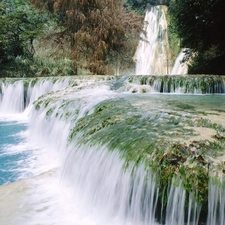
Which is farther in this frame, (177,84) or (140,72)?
(140,72)

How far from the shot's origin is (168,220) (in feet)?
7.25

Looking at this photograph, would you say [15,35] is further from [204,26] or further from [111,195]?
[111,195]

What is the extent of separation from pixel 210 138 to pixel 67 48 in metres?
17.1

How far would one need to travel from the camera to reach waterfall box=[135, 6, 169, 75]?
23328mm

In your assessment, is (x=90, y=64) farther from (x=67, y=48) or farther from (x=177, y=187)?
(x=177, y=187)

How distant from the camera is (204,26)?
35.5 ft

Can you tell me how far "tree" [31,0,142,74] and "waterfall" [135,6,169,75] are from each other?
572 cm

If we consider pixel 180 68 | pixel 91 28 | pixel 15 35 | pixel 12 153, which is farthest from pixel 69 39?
pixel 12 153

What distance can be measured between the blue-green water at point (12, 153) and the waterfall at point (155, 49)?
17065mm

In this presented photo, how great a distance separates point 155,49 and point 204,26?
1323 cm

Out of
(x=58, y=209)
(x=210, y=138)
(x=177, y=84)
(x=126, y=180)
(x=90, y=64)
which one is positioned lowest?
(x=58, y=209)

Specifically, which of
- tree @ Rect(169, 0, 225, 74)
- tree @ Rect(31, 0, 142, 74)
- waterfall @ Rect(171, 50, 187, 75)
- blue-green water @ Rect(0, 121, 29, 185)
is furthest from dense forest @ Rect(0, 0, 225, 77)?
blue-green water @ Rect(0, 121, 29, 185)

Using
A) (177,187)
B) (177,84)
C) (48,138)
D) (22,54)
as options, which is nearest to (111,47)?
(22,54)

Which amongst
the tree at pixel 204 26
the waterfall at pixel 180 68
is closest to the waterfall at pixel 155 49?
the waterfall at pixel 180 68
